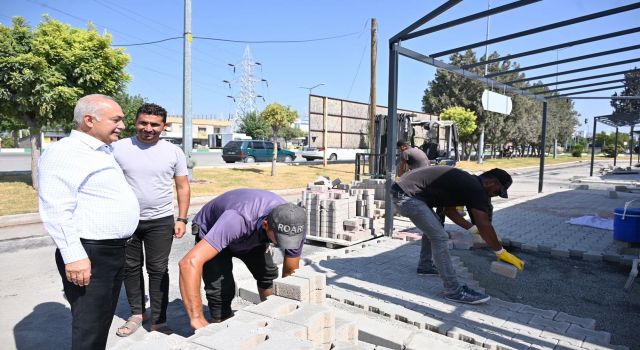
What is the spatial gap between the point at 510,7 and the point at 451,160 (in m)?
8.04

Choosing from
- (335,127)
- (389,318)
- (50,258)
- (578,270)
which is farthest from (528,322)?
(335,127)

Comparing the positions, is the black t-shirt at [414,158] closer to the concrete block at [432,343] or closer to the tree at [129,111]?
the concrete block at [432,343]

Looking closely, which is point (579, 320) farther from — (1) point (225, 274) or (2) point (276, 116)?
(2) point (276, 116)

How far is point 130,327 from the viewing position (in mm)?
3334

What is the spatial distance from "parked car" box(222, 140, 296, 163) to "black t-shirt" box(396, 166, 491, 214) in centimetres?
2179

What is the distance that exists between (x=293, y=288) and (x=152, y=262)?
4.51 ft

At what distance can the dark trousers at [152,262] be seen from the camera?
329 centimetres

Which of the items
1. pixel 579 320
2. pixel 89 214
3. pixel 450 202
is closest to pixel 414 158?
pixel 450 202

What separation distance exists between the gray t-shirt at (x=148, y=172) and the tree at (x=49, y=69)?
8.86 metres

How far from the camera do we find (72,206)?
218 cm

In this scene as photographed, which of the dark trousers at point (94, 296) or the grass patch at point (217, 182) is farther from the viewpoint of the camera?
the grass patch at point (217, 182)

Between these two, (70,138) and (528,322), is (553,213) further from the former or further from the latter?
(70,138)

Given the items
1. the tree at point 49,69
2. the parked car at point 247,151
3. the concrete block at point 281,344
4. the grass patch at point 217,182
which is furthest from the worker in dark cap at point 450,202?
the parked car at point 247,151

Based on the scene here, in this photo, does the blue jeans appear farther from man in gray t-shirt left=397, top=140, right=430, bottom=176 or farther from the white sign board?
the white sign board
